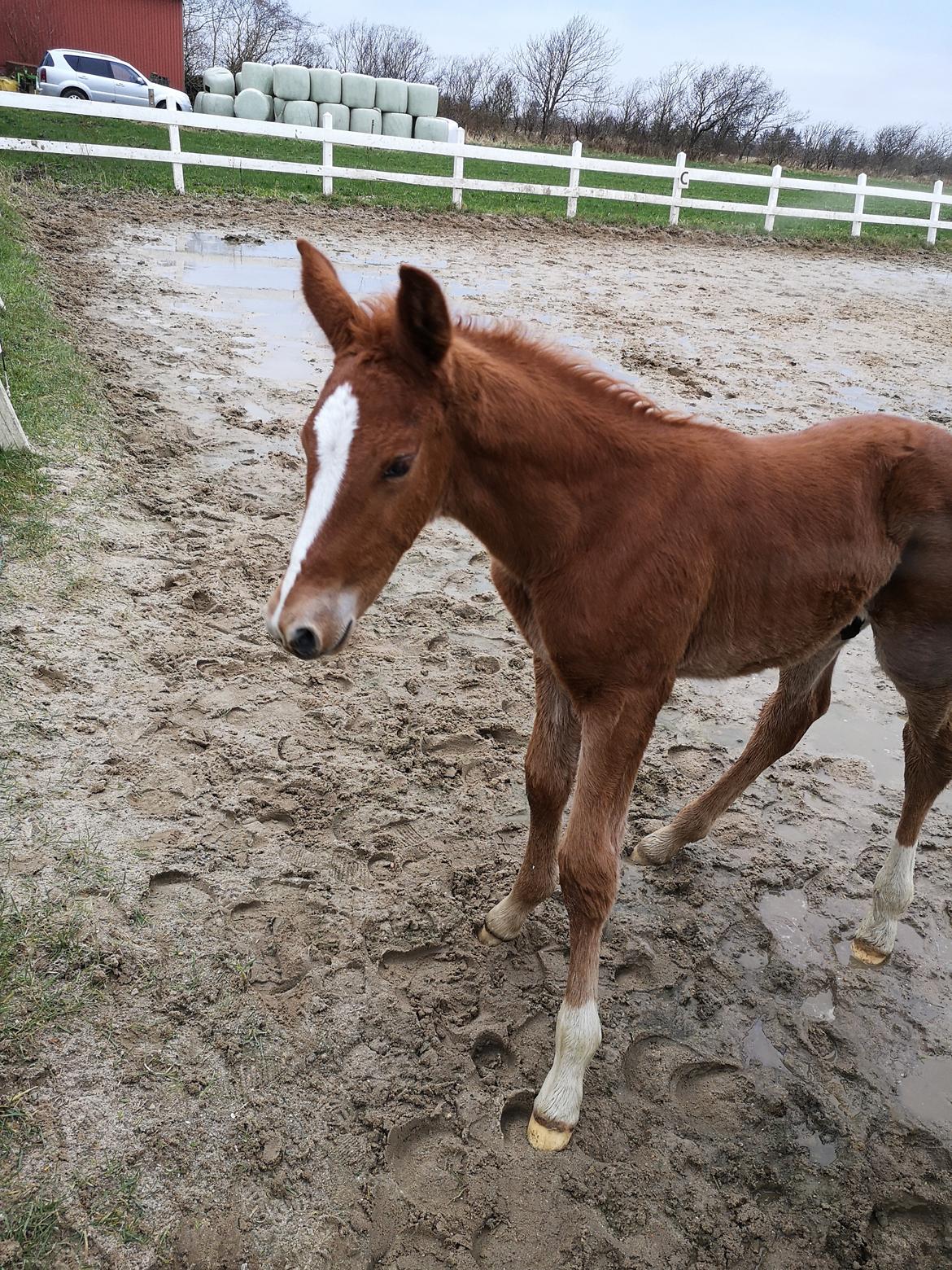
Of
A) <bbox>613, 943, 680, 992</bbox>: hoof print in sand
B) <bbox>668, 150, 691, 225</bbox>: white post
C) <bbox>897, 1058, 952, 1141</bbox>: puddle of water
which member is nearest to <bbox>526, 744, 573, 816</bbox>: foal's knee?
<bbox>613, 943, 680, 992</bbox>: hoof print in sand

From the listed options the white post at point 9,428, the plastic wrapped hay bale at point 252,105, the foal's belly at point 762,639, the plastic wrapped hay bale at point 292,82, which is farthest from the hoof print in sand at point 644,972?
the plastic wrapped hay bale at point 292,82

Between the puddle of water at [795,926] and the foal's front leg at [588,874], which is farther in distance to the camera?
the puddle of water at [795,926]

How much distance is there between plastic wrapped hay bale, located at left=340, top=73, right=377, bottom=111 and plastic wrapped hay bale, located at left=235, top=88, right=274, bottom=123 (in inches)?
105

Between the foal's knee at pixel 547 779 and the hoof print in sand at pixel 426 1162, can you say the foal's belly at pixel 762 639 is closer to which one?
the foal's knee at pixel 547 779

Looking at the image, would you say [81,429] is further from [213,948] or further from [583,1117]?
[583,1117]

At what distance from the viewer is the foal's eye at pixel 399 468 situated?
1855 millimetres

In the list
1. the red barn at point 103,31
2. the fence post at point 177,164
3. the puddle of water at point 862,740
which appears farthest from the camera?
the red barn at point 103,31

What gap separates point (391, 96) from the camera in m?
28.9

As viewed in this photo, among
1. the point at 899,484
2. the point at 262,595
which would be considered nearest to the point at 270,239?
the point at 262,595

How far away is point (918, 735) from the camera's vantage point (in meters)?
2.82

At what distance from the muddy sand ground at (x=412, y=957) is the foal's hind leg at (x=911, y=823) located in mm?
113

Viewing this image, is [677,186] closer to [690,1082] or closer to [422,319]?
[422,319]

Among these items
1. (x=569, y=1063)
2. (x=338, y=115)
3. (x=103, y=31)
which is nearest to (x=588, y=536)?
(x=569, y=1063)

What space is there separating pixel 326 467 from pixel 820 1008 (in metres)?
2.19
